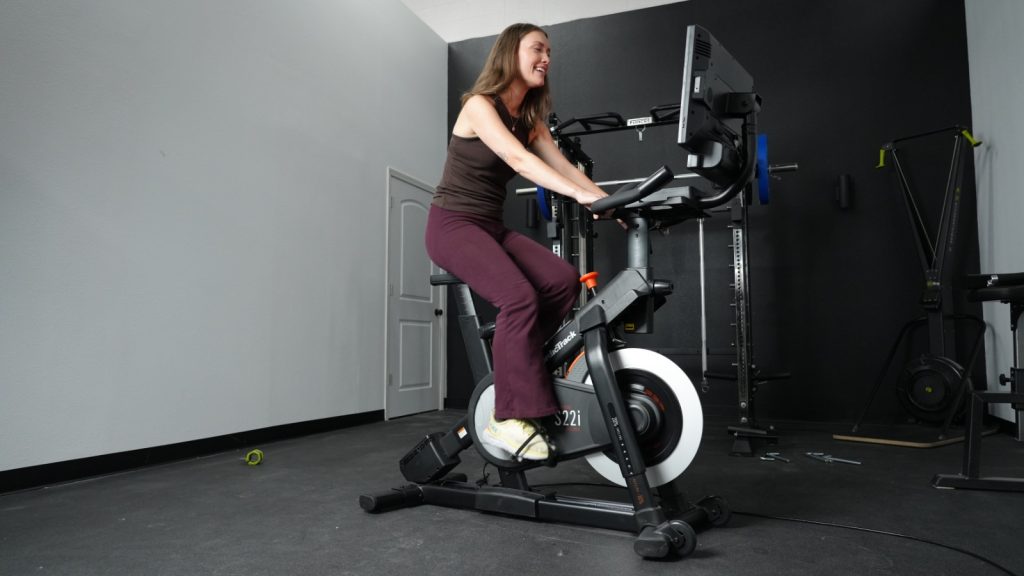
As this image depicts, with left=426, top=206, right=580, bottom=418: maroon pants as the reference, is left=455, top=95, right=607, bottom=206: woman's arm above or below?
above

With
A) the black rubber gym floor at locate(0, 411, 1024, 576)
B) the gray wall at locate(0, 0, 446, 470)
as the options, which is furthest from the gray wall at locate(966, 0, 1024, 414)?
the gray wall at locate(0, 0, 446, 470)

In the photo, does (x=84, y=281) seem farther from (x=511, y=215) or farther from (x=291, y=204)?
(x=511, y=215)

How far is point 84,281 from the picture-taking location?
9.22ft

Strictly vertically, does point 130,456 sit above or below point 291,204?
below

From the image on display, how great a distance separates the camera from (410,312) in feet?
17.3

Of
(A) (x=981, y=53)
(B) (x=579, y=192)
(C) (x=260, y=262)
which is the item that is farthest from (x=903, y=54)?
(C) (x=260, y=262)

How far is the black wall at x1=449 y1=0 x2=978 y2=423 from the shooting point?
4.56 meters

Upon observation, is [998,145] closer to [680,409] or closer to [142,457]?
[680,409]

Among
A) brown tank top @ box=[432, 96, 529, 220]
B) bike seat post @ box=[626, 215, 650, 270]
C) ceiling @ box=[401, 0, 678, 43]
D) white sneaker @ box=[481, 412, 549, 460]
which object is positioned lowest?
white sneaker @ box=[481, 412, 549, 460]

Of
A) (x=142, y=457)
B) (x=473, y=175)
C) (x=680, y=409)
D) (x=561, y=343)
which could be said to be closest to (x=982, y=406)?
(x=680, y=409)

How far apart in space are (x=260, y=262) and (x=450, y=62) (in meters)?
3.17

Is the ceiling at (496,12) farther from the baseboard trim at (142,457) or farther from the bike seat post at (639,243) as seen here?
the bike seat post at (639,243)

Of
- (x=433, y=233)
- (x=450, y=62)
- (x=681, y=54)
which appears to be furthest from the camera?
(x=450, y=62)

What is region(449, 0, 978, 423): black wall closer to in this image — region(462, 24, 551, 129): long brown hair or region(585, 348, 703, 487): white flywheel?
region(585, 348, 703, 487): white flywheel
